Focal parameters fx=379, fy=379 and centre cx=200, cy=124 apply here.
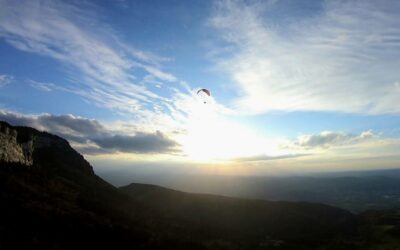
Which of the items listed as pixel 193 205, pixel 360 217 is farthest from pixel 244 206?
pixel 360 217

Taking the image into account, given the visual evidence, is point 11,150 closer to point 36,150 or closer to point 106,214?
point 106,214

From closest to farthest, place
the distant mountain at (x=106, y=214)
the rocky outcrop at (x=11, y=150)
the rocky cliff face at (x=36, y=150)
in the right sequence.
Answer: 1. the distant mountain at (x=106, y=214)
2. the rocky outcrop at (x=11, y=150)
3. the rocky cliff face at (x=36, y=150)

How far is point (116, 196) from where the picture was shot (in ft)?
311

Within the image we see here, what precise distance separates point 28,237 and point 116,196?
5937 cm

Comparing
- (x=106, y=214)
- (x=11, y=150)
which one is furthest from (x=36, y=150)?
(x=106, y=214)

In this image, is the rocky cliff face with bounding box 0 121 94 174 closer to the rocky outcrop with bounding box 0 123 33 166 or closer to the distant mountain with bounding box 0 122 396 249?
the rocky outcrop with bounding box 0 123 33 166

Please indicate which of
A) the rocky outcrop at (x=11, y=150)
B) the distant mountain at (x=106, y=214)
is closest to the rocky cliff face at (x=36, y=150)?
the rocky outcrop at (x=11, y=150)

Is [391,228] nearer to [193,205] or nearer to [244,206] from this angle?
[244,206]

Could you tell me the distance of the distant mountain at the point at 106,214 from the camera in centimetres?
4172

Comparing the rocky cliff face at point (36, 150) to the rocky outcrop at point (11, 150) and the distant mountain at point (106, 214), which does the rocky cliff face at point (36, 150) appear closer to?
the rocky outcrop at point (11, 150)

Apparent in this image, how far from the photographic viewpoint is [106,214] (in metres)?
61.0

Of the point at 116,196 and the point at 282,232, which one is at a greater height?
the point at 116,196

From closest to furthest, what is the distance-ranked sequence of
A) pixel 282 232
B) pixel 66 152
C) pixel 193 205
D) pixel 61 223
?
1. pixel 61 223
2. pixel 66 152
3. pixel 282 232
4. pixel 193 205

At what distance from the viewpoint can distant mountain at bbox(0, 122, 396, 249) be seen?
41.7 m
